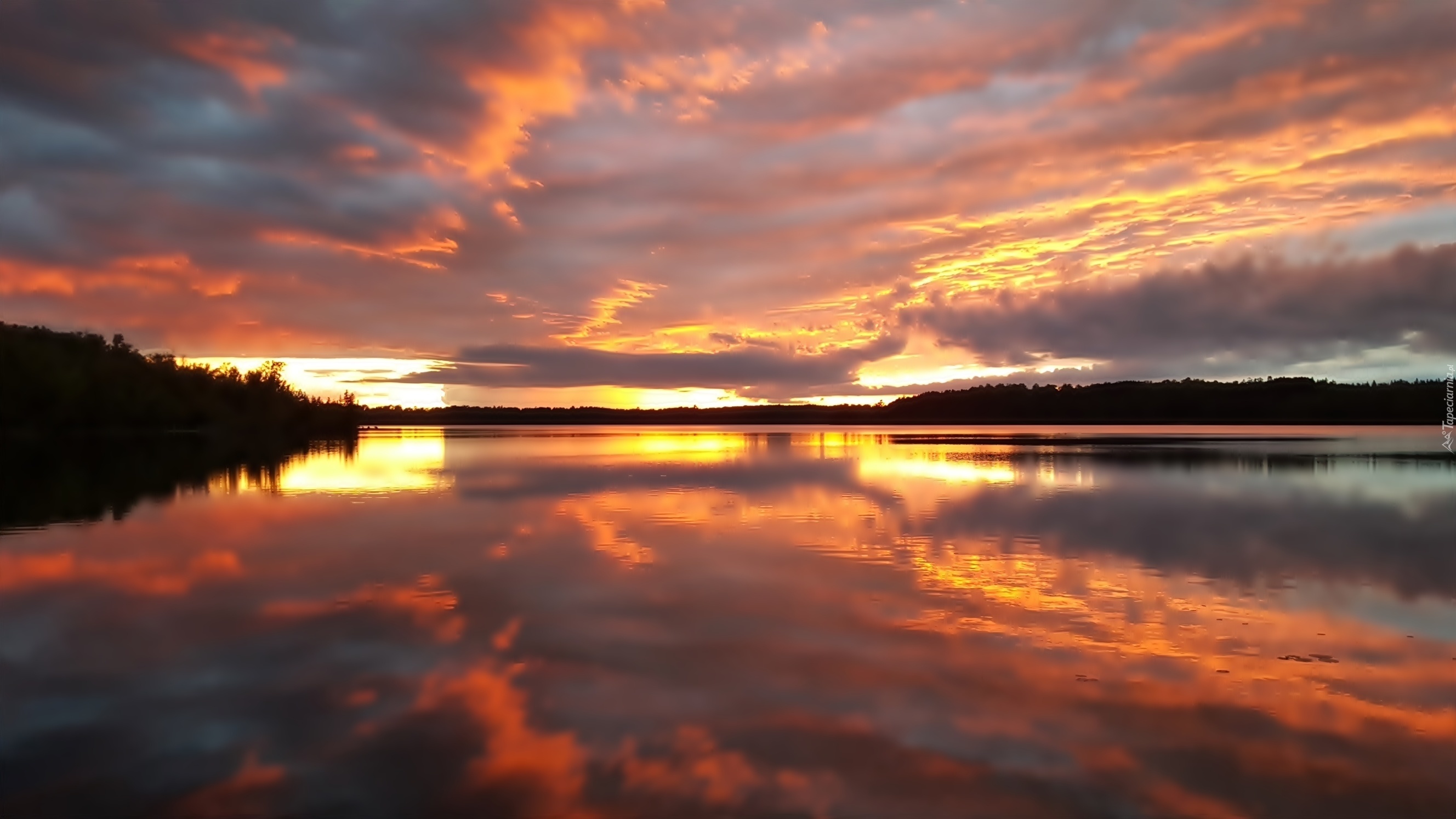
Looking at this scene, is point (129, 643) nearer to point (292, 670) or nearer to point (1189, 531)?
point (292, 670)

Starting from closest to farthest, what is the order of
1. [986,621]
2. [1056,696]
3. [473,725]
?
1. [473,725]
2. [1056,696]
3. [986,621]

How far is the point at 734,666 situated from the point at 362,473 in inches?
1431

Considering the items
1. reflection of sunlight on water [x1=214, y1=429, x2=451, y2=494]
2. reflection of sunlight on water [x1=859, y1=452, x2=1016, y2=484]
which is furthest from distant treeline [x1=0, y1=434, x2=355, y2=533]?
reflection of sunlight on water [x1=859, y1=452, x2=1016, y2=484]

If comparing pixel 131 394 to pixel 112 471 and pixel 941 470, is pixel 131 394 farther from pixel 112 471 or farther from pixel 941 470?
pixel 941 470

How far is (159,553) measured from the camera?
18.1 metres

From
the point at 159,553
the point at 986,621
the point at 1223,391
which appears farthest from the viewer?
the point at 1223,391

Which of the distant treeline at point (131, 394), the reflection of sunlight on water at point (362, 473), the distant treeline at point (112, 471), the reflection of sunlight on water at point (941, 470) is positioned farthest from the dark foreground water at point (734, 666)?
the distant treeline at point (131, 394)

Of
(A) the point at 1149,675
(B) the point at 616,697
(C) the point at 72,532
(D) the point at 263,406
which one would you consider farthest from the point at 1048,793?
(D) the point at 263,406

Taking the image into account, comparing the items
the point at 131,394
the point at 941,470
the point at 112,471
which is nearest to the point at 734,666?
the point at 941,470

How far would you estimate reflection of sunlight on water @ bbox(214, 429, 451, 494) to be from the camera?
109 ft

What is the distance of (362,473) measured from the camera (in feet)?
138

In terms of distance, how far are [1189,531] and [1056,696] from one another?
44.9 ft

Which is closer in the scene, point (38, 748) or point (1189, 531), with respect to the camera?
point (38, 748)

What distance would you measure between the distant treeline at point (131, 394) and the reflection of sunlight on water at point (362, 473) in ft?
93.6
